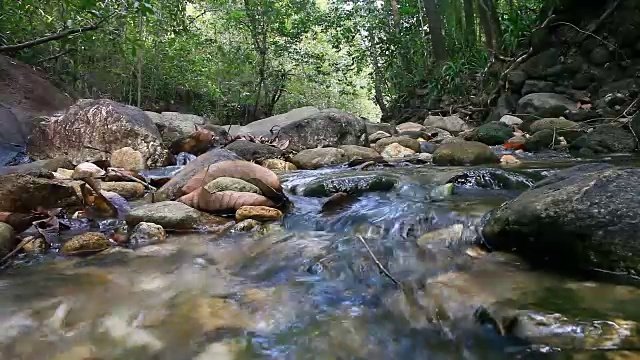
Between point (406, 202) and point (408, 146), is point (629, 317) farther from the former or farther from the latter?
point (408, 146)

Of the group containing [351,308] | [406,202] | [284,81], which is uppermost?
[284,81]

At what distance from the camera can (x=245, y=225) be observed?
3268 mm

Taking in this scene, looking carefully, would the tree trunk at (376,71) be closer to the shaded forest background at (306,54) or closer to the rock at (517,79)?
the shaded forest background at (306,54)

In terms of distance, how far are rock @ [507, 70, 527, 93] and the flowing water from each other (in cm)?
769

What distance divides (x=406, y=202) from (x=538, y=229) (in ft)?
4.57

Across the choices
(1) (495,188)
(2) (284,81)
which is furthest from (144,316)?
(2) (284,81)

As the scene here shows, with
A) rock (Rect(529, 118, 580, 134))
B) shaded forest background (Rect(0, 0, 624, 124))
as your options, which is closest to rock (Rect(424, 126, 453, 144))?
rock (Rect(529, 118, 580, 134))

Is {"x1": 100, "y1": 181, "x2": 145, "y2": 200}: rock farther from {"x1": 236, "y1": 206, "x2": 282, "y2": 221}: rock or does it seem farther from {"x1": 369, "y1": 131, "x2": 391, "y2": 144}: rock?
{"x1": 369, "y1": 131, "x2": 391, "y2": 144}: rock

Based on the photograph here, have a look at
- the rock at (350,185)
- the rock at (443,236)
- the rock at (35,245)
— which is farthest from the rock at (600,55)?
the rock at (35,245)

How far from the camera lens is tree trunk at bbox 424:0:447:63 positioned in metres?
12.7

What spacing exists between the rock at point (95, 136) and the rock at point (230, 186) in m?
3.13

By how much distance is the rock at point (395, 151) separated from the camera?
22.0ft

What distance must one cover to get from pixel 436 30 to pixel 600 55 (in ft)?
15.9

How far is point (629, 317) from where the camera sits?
161 cm
